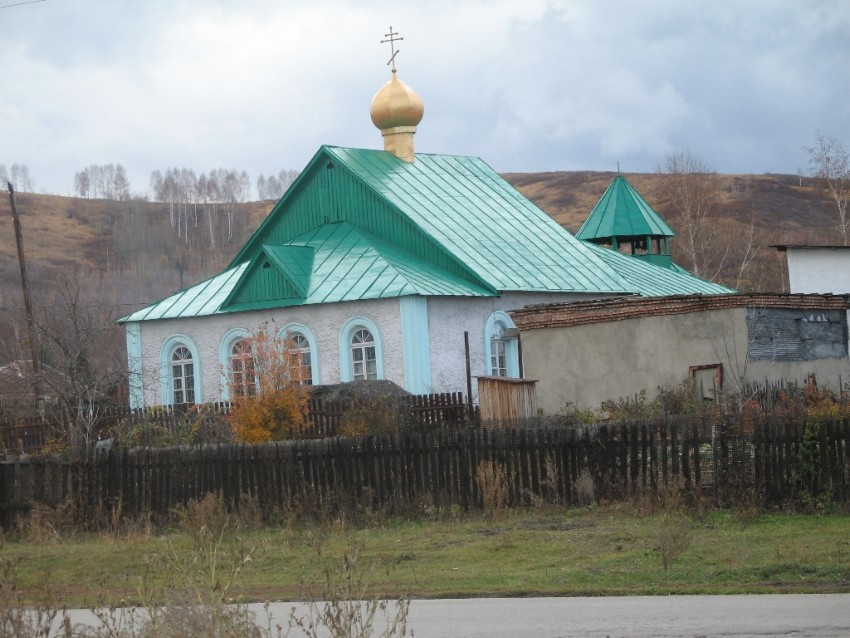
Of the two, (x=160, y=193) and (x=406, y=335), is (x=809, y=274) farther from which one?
(x=160, y=193)

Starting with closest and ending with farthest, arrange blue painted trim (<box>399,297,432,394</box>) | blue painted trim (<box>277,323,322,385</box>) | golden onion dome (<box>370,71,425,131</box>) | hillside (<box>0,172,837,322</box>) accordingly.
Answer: blue painted trim (<box>399,297,432,394</box>), blue painted trim (<box>277,323,322,385</box>), golden onion dome (<box>370,71,425,131</box>), hillside (<box>0,172,837,322</box>)

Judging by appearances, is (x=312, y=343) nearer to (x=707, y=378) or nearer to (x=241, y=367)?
(x=241, y=367)

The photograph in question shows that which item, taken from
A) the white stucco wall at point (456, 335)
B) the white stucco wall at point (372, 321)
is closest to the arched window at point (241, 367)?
the white stucco wall at point (372, 321)

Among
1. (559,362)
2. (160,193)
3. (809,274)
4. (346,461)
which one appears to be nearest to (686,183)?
(809,274)

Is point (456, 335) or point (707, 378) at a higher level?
point (456, 335)

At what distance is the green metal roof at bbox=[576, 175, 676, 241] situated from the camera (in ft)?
152

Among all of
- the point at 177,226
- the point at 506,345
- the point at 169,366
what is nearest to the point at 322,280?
the point at 506,345

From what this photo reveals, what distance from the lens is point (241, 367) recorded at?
1233 inches

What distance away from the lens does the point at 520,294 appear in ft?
106

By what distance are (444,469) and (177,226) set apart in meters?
119

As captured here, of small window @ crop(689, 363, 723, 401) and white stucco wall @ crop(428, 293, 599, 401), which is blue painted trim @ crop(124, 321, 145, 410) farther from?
small window @ crop(689, 363, 723, 401)

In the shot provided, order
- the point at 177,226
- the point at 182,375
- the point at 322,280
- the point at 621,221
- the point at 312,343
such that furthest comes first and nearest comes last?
the point at 177,226 < the point at 621,221 < the point at 182,375 < the point at 322,280 < the point at 312,343

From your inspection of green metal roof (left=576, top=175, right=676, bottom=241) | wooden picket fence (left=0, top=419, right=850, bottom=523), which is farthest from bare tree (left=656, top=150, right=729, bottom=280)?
wooden picket fence (left=0, top=419, right=850, bottom=523)

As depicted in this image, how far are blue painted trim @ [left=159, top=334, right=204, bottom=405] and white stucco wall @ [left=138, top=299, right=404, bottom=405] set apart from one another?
68 mm
